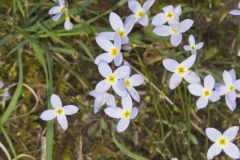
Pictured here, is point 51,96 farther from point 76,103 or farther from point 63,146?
point 63,146

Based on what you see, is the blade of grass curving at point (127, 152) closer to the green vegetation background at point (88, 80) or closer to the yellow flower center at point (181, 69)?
the green vegetation background at point (88, 80)

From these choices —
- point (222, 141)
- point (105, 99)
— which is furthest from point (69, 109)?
point (222, 141)

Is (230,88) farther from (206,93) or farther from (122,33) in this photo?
(122,33)

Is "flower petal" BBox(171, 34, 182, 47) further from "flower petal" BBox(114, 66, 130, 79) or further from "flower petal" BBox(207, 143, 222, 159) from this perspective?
"flower petal" BBox(207, 143, 222, 159)

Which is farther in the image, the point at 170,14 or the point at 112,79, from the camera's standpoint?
the point at 170,14

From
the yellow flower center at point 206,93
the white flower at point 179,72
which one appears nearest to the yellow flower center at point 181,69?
the white flower at point 179,72

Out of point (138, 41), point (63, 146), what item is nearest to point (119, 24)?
point (138, 41)
